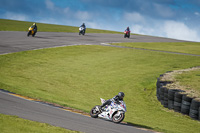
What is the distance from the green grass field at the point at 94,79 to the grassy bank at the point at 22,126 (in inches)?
165

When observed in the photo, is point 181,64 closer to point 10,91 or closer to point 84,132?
point 10,91

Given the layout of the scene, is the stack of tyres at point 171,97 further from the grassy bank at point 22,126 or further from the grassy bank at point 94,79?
the grassy bank at point 22,126

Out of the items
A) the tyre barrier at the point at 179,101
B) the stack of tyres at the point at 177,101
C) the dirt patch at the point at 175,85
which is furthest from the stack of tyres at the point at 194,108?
the stack of tyres at the point at 177,101

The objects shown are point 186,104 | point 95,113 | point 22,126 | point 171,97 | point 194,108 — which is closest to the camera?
point 22,126

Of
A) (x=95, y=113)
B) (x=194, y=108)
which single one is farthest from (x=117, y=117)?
(x=194, y=108)

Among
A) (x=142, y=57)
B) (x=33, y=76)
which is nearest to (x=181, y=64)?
(x=142, y=57)

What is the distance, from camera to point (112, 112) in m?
11.3

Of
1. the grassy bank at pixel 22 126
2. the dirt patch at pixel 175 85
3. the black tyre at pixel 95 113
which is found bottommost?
the black tyre at pixel 95 113

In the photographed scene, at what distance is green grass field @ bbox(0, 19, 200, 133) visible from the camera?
45.5ft

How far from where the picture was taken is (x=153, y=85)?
19.6 metres

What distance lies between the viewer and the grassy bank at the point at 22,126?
7.71m

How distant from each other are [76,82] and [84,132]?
11.0m

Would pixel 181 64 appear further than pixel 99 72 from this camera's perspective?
Yes

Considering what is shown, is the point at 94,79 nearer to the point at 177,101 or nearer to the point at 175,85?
the point at 175,85
